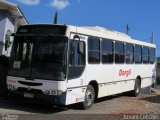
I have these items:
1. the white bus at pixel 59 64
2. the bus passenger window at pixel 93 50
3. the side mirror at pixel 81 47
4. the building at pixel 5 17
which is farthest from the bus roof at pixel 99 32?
the building at pixel 5 17

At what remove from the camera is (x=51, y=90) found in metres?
12.6

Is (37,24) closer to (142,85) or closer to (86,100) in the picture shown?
(86,100)

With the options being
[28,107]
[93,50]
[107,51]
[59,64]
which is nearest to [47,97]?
[59,64]

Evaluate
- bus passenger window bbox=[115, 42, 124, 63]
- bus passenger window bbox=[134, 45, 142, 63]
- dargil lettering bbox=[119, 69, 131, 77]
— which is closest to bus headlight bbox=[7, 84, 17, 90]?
bus passenger window bbox=[115, 42, 124, 63]

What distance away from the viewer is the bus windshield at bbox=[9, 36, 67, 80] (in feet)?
41.8

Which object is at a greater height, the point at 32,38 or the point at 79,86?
the point at 32,38

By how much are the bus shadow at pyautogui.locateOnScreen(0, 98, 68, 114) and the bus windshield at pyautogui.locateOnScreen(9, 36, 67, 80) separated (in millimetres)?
1128

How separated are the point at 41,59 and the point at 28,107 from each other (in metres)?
1.95

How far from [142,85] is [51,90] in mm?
10385

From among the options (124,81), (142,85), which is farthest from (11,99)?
(142,85)

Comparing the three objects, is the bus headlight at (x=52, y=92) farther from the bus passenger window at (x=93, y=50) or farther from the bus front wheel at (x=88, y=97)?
the bus passenger window at (x=93, y=50)

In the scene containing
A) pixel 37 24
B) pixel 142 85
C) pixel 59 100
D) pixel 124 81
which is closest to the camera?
pixel 59 100

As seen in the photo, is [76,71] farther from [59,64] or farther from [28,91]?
[28,91]

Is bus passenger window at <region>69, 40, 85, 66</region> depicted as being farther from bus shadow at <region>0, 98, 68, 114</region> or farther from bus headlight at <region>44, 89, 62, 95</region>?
bus shadow at <region>0, 98, 68, 114</region>
